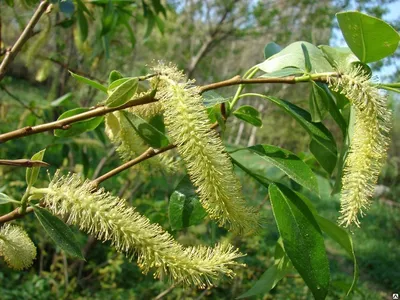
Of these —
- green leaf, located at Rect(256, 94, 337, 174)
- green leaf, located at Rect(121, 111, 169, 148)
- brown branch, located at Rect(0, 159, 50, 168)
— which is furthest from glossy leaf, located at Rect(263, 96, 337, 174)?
brown branch, located at Rect(0, 159, 50, 168)

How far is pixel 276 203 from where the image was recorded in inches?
31.9

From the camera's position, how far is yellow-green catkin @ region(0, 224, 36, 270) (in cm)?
82

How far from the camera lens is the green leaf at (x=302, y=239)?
2.45 ft

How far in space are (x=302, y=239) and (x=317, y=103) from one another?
0.27m

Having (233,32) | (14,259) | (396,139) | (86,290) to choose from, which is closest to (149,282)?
(86,290)

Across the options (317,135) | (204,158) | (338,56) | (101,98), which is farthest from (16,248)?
(101,98)

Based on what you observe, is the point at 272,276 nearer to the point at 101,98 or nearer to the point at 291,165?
the point at 291,165

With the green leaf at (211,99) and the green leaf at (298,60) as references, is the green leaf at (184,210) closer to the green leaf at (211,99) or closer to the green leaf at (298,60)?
the green leaf at (211,99)

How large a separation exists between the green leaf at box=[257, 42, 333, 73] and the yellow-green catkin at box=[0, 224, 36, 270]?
1.88 feet

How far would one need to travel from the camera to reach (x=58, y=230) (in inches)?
31.1

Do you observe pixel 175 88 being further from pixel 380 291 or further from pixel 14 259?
pixel 380 291

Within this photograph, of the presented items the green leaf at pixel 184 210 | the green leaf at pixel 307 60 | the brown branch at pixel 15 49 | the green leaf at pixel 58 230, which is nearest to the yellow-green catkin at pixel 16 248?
the green leaf at pixel 58 230

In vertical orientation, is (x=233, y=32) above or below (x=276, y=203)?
above

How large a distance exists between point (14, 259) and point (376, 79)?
2.45ft
